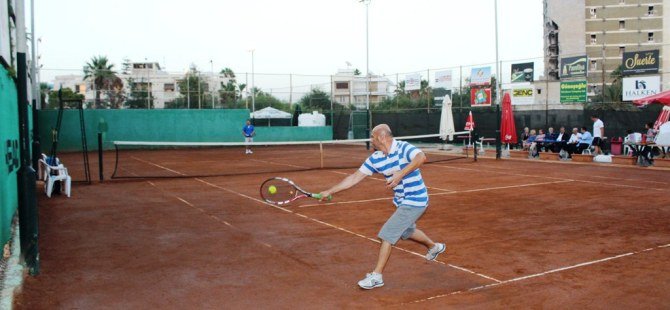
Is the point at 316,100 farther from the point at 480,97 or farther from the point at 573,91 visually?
the point at 573,91

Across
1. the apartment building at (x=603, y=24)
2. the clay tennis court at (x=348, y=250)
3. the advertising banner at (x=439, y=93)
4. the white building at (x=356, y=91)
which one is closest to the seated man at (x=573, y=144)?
the clay tennis court at (x=348, y=250)

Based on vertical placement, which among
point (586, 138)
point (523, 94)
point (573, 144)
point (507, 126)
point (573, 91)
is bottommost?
point (573, 144)

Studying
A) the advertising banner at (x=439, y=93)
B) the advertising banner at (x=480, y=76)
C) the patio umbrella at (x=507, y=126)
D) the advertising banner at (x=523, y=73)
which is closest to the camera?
the patio umbrella at (x=507, y=126)

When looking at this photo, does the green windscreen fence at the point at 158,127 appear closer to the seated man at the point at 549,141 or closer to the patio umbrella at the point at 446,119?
the patio umbrella at the point at 446,119

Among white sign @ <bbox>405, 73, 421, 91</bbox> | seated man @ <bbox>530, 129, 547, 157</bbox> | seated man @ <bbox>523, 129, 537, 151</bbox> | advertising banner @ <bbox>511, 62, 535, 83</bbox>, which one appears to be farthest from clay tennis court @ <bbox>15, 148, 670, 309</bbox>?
white sign @ <bbox>405, 73, 421, 91</bbox>

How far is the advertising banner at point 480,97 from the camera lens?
1340 inches

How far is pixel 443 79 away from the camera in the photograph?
37.7 m

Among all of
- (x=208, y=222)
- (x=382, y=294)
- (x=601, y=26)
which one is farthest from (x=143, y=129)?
(x=601, y=26)

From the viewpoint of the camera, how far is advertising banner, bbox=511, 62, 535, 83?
3369 cm

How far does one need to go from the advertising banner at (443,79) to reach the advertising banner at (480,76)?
2014 millimetres

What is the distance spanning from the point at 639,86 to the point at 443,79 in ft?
43.2

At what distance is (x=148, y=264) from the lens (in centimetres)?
764

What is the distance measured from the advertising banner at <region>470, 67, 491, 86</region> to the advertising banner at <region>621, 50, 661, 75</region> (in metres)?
8.01

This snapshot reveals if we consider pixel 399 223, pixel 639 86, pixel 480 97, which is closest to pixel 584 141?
pixel 639 86
